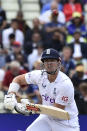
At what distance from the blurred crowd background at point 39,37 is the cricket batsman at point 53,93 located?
10.3ft

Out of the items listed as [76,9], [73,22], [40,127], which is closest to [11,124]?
[40,127]

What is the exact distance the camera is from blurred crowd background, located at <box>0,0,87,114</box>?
11212mm

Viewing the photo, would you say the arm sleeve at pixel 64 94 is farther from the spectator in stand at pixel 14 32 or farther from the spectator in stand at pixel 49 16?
the spectator in stand at pixel 49 16

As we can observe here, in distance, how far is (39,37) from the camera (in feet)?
42.3

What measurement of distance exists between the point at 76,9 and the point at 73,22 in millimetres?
1038

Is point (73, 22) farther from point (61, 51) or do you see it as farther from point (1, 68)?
point (1, 68)

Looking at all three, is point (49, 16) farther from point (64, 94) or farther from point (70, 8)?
point (64, 94)

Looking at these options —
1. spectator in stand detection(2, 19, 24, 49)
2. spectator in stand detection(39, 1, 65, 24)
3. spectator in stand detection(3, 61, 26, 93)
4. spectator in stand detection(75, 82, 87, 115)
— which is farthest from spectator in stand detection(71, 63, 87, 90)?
spectator in stand detection(39, 1, 65, 24)

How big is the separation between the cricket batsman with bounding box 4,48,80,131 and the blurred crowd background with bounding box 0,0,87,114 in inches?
124

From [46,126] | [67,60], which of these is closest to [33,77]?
[46,126]

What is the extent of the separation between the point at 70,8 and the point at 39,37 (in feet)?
6.33

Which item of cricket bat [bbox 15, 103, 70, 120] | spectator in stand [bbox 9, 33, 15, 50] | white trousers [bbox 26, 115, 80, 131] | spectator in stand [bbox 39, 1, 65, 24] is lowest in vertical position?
white trousers [bbox 26, 115, 80, 131]

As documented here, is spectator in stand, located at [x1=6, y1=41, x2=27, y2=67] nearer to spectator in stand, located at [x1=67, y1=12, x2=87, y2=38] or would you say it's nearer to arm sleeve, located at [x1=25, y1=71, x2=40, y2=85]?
spectator in stand, located at [x1=67, y1=12, x2=87, y2=38]

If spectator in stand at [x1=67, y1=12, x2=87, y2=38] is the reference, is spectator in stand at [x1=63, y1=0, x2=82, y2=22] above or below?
above
